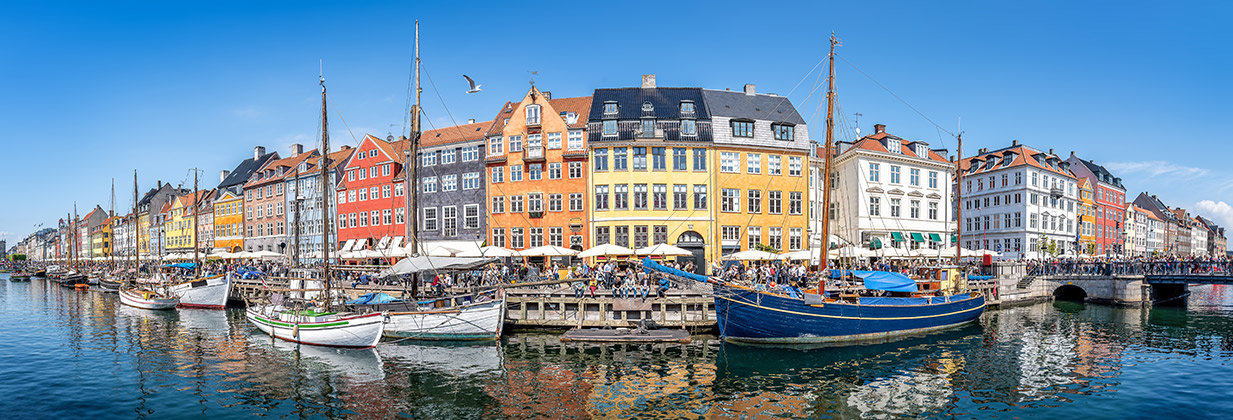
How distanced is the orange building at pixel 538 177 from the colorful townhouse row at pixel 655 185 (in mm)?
117

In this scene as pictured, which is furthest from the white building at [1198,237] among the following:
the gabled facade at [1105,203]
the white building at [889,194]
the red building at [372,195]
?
the red building at [372,195]

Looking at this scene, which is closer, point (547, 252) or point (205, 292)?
point (547, 252)

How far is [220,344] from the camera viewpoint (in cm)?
3170

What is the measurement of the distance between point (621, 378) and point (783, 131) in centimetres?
3649

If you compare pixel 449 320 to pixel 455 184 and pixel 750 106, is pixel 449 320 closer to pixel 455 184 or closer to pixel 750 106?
pixel 455 184

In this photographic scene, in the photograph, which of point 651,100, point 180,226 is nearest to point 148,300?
point 651,100

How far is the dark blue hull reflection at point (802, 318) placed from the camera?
95.2 feet

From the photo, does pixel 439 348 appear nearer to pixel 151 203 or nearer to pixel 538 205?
pixel 538 205

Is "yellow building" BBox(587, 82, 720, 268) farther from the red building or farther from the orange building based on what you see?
the red building

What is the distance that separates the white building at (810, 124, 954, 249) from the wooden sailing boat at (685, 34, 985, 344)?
83.3 feet

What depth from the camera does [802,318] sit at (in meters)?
29.3

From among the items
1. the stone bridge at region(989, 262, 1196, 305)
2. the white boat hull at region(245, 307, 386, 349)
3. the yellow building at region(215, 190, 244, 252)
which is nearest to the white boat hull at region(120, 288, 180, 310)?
the white boat hull at region(245, 307, 386, 349)

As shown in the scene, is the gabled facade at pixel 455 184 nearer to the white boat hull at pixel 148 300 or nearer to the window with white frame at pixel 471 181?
the window with white frame at pixel 471 181

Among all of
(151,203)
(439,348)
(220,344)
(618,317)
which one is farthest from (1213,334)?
(151,203)
